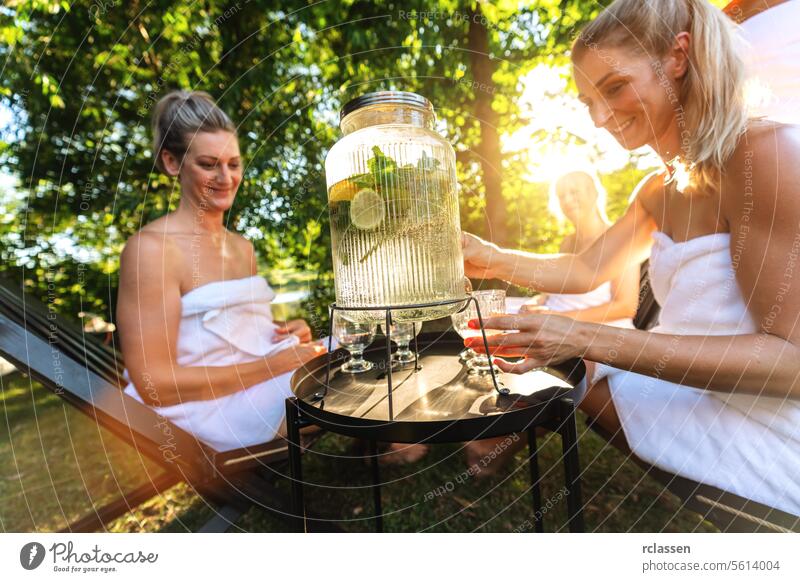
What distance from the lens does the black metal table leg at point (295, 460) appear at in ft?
2.27

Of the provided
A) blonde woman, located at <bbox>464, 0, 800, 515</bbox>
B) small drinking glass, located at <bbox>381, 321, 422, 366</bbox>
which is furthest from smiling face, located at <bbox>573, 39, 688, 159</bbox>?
small drinking glass, located at <bbox>381, 321, 422, 366</bbox>

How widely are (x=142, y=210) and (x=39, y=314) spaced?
544 millimetres

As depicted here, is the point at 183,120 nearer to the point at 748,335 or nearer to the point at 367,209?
the point at 367,209

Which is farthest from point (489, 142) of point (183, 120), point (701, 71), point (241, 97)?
point (183, 120)

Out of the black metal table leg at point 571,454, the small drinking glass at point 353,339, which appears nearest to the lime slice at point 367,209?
the small drinking glass at point 353,339

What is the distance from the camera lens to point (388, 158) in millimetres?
725

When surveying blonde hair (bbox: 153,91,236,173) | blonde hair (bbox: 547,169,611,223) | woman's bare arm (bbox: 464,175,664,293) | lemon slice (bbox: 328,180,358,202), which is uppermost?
blonde hair (bbox: 153,91,236,173)

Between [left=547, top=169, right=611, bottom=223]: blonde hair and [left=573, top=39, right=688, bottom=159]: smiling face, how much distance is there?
20.9 inches

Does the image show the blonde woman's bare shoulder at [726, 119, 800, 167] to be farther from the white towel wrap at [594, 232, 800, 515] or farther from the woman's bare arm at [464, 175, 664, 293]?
the woman's bare arm at [464, 175, 664, 293]

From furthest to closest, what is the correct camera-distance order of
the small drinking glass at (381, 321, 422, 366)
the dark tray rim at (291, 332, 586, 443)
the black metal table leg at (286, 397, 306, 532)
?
1. the small drinking glass at (381, 321, 422, 366)
2. the black metal table leg at (286, 397, 306, 532)
3. the dark tray rim at (291, 332, 586, 443)

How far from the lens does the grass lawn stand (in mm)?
A: 1072

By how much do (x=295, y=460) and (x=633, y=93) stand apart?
1.00m

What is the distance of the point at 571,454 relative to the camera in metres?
0.60
